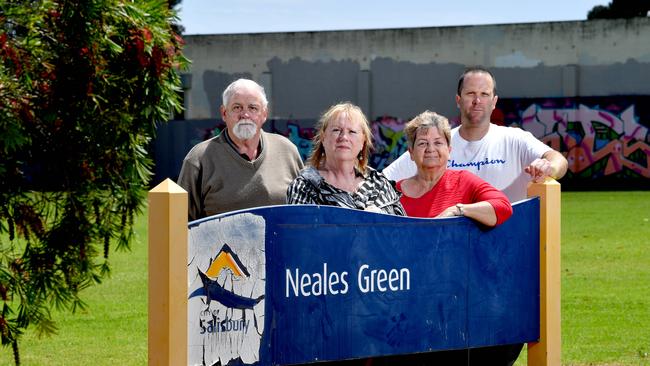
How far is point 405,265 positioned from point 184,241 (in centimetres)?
117

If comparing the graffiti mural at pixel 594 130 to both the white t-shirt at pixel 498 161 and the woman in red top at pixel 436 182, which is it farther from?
the woman in red top at pixel 436 182

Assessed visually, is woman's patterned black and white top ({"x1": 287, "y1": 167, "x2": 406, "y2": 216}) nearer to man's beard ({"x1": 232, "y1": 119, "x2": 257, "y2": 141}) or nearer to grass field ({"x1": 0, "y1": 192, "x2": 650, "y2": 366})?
man's beard ({"x1": 232, "y1": 119, "x2": 257, "y2": 141})

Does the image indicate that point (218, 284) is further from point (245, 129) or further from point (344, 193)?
point (245, 129)

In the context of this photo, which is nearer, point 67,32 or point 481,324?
point 481,324

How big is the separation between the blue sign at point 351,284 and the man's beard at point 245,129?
1132 mm

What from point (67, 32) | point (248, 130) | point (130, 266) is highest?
point (67, 32)

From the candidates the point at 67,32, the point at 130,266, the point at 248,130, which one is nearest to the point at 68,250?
the point at 67,32

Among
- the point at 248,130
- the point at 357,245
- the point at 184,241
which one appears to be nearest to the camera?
the point at 184,241

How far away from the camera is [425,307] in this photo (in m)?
5.35

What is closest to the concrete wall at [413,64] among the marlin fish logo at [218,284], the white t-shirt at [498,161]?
the white t-shirt at [498,161]

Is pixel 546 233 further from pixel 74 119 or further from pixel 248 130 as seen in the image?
pixel 74 119

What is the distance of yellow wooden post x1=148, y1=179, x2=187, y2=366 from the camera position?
4461mm

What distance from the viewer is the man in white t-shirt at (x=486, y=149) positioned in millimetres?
6629

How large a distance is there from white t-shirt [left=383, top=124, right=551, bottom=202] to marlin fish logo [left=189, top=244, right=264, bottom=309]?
2112 mm
